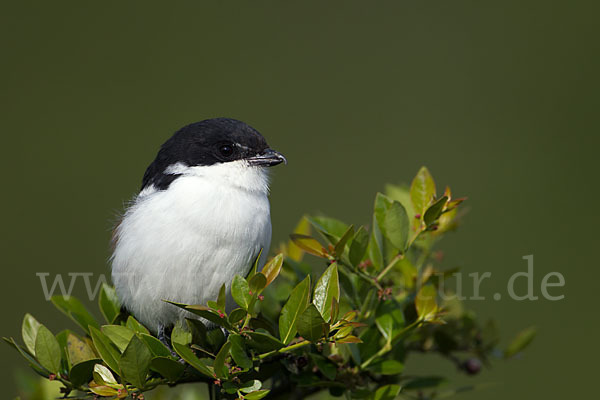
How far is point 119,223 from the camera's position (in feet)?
8.98

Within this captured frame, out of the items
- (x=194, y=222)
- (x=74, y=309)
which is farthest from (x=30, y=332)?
(x=194, y=222)

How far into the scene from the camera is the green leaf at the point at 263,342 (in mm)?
1803

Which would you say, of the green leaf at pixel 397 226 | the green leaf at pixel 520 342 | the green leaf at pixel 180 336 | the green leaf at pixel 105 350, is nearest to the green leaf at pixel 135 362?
the green leaf at pixel 105 350

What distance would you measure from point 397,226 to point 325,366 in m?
0.53

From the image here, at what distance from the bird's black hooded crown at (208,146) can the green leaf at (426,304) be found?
3.09ft

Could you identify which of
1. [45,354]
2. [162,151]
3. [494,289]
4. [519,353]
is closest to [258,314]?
[45,354]

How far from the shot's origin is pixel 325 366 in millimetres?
2047

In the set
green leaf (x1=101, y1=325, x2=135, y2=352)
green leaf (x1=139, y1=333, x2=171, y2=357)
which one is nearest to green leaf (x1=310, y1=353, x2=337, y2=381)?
green leaf (x1=139, y1=333, x2=171, y2=357)

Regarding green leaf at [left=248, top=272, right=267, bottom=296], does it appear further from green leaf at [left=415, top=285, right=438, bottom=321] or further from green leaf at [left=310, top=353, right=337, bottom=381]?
green leaf at [left=415, top=285, right=438, bottom=321]

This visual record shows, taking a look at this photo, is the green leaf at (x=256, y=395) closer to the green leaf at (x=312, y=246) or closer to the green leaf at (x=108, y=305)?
the green leaf at (x=312, y=246)

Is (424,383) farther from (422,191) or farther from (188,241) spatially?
(188,241)

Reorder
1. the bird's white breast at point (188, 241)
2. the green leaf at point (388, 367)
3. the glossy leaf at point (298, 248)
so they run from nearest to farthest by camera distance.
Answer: the green leaf at point (388, 367) < the bird's white breast at point (188, 241) < the glossy leaf at point (298, 248)

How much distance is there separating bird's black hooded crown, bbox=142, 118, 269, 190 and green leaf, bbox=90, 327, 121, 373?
2.63ft

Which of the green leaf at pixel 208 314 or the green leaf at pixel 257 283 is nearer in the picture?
the green leaf at pixel 208 314
